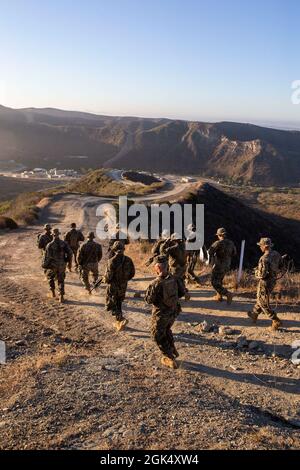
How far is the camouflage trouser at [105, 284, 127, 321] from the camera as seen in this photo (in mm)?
9842

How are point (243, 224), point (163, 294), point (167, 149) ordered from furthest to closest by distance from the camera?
point (167, 149) → point (243, 224) → point (163, 294)

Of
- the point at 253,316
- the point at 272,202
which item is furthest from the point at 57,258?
the point at 272,202

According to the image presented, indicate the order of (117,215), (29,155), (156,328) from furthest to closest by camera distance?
(29,155) < (117,215) < (156,328)

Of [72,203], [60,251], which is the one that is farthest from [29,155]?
[60,251]

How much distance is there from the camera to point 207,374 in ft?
25.3

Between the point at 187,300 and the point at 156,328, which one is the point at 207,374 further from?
the point at 187,300

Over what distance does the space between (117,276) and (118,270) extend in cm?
13

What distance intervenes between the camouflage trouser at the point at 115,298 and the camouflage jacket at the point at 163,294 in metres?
2.23

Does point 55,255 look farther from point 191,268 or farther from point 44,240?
point 191,268

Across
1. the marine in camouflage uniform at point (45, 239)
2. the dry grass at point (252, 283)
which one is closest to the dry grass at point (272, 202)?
the dry grass at point (252, 283)

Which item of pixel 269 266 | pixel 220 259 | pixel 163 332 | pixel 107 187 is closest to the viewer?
pixel 163 332

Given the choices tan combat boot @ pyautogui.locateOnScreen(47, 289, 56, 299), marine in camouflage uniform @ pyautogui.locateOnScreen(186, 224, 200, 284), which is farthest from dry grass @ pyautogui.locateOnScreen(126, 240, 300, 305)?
tan combat boot @ pyautogui.locateOnScreen(47, 289, 56, 299)

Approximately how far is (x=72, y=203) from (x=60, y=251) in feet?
77.3

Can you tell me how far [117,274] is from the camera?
9727 millimetres
